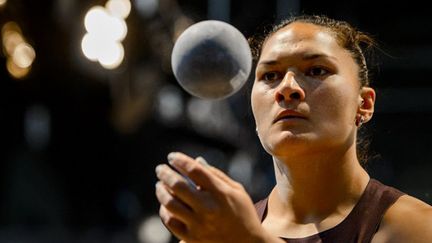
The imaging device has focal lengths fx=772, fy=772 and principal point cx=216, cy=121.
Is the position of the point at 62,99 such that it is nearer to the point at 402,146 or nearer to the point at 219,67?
the point at 402,146

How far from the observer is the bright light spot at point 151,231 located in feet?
18.4

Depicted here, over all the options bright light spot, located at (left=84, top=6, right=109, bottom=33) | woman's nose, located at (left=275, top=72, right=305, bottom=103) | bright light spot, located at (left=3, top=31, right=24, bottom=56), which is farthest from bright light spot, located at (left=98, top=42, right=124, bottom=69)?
woman's nose, located at (left=275, top=72, right=305, bottom=103)

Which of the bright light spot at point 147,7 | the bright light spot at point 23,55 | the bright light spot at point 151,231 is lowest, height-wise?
the bright light spot at point 151,231

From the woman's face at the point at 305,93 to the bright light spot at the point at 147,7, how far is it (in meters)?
3.47

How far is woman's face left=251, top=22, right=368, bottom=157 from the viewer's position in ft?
5.59

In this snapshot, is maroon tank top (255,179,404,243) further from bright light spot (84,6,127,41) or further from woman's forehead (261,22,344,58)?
bright light spot (84,6,127,41)

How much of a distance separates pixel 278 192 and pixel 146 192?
3.87m

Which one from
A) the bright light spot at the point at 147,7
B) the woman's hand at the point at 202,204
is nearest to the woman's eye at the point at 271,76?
the woman's hand at the point at 202,204

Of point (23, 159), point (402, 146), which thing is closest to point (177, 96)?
point (23, 159)

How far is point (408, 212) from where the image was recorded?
1.65 metres

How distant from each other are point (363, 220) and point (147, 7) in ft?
12.7

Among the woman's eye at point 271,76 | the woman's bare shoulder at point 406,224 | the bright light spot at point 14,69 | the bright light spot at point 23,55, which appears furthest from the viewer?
the bright light spot at point 14,69

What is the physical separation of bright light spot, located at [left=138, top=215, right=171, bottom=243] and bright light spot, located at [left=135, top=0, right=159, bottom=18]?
4.96 feet

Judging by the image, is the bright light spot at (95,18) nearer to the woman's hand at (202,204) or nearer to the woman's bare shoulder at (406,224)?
the woman's bare shoulder at (406,224)
